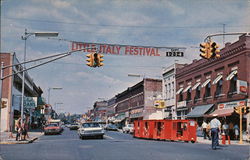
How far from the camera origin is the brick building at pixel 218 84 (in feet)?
107

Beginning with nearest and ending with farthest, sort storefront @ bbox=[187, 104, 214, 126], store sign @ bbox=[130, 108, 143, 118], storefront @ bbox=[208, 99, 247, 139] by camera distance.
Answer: storefront @ bbox=[208, 99, 247, 139], storefront @ bbox=[187, 104, 214, 126], store sign @ bbox=[130, 108, 143, 118]

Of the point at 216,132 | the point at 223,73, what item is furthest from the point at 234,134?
the point at 216,132

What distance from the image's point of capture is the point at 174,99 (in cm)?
5109

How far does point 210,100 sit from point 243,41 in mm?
9056

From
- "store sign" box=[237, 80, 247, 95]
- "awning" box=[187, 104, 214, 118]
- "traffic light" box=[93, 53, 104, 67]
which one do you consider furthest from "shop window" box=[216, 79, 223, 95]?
"traffic light" box=[93, 53, 104, 67]

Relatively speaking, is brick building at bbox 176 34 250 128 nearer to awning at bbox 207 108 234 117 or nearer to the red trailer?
awning at bbox 207 108 234 117

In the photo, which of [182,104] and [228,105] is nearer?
[228,105]

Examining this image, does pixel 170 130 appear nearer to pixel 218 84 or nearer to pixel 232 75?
pixel 232 75

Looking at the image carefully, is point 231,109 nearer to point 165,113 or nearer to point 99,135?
point 99,135

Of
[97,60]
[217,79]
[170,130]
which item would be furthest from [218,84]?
[97,60]

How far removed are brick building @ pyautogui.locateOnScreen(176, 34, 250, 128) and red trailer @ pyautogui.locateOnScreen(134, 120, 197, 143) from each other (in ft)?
18.4

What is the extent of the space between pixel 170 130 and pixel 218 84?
40.6 ft

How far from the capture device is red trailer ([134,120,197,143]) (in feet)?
88.0

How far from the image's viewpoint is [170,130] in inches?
1118
